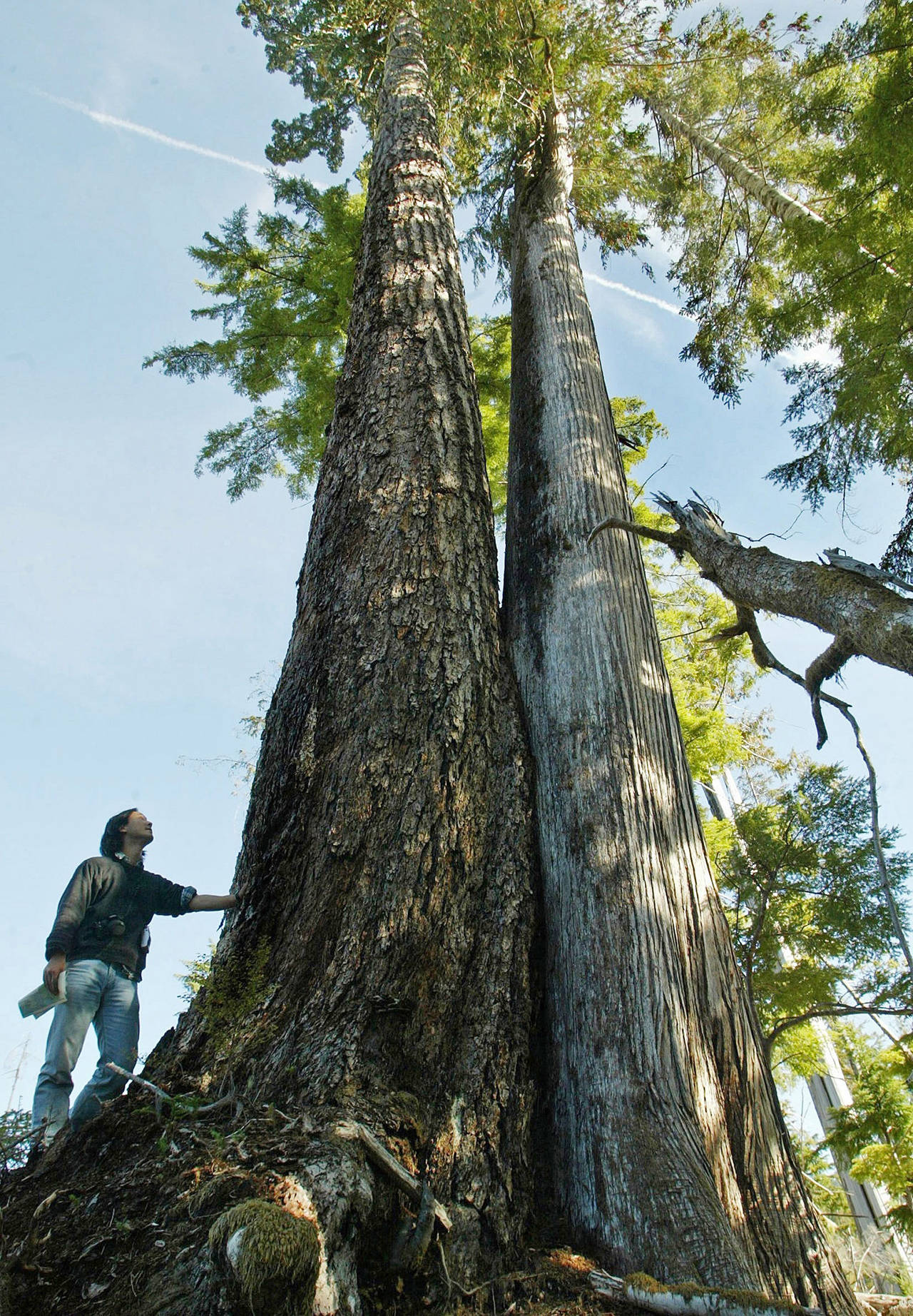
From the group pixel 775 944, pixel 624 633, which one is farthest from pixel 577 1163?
pixel 775 944

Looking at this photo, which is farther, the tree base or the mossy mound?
the tree base

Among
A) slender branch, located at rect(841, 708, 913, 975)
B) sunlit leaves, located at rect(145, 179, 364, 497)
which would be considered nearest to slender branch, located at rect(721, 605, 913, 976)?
slender branch, located at rect(841, 708, 913, 975)

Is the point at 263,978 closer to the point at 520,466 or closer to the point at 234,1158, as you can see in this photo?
the point at 234,1158

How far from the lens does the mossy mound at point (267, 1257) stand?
1286 mm

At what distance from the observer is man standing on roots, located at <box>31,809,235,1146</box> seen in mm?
3211

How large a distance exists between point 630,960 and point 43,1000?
103 inches

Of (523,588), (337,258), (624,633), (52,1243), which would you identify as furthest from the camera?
(337,258)

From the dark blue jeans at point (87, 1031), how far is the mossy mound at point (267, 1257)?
205 centimetres

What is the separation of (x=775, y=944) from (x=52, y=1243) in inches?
198

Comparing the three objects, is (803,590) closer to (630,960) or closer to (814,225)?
(630,960)

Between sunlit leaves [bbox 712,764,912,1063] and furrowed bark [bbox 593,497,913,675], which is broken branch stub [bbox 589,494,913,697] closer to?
furrowed bark [bbox 593,497,913,675]

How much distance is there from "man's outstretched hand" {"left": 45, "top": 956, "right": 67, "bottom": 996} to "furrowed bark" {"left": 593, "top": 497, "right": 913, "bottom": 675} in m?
3.17

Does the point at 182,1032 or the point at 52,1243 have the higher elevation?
the point at 182,1032

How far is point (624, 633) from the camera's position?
339cm
